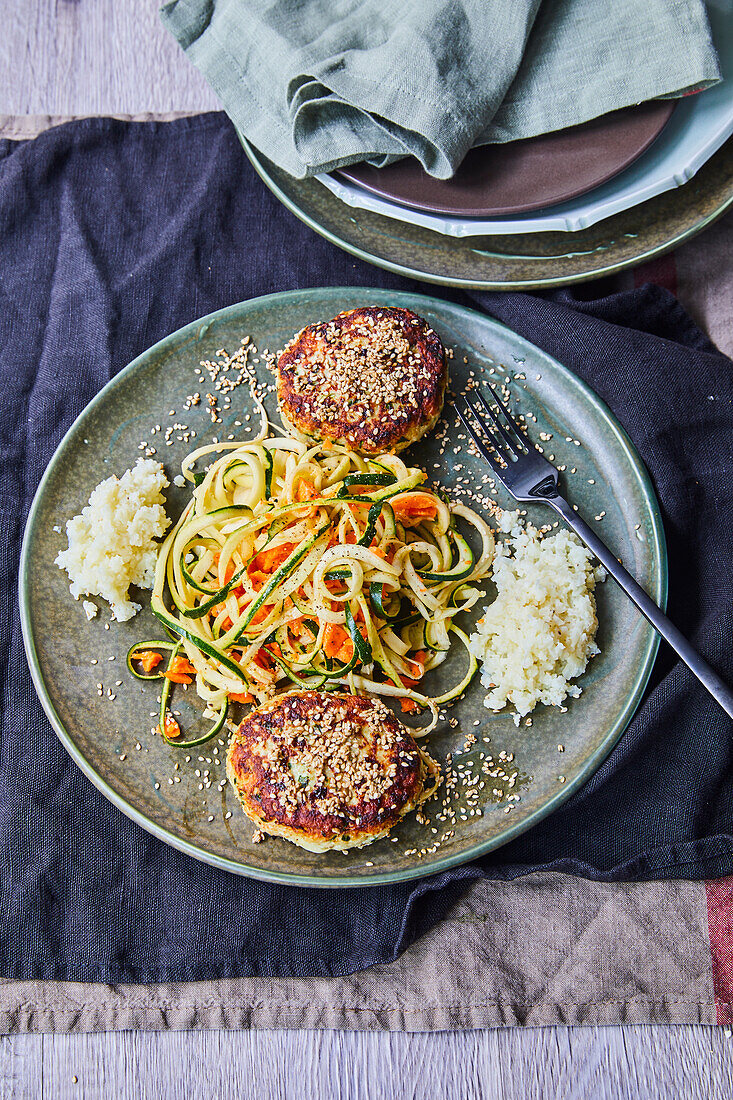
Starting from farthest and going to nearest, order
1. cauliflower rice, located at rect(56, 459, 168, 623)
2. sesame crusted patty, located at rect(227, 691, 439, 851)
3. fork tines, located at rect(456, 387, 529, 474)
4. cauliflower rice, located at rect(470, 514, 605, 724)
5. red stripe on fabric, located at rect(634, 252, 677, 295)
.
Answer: red stripe on fabric, located at rect(634, 252, 677, 295), fork tines, located at rect(456, 387, 529, 474), cauliflower rice, located at rect(56, 459, 168, 623), cauliflower rice, located at rect(470, 514, 605, 724), sesame crusted patty, located at rect(227, 691, 439, 851)

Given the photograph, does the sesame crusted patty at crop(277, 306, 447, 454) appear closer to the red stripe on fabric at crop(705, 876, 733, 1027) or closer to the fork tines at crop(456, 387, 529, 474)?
the fork tines at crop(456, 387, 529, 474)

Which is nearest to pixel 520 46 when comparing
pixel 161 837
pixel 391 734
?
pixel 391 734

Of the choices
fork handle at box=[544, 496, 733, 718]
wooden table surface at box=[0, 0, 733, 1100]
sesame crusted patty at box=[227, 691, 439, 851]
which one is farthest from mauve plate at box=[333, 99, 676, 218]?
wooden table surface at box=[0, 0, 733, 1100]

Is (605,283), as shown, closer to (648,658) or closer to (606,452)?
(606,452)

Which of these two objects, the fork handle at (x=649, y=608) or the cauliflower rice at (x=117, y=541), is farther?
the cauliflower rice at (x=117, y=541)

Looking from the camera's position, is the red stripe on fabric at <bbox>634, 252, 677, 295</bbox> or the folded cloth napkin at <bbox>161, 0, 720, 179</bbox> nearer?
the folded cloth napkin at <bbox>161, 0, 720, 179</bbox>

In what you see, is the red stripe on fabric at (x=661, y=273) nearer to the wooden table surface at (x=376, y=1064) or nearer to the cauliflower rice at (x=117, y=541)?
the cauliflower rice at (x=117, y=541)

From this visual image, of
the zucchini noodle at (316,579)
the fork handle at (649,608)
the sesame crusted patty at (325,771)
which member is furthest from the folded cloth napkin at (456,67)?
the sesame crusted patty at (325,771)

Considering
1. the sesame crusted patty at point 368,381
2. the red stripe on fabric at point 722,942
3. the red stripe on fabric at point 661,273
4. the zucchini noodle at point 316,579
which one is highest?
the sesame crusted patty at point 368,381
